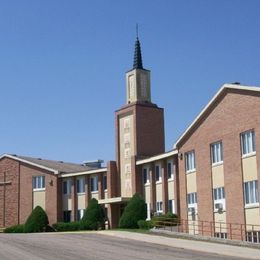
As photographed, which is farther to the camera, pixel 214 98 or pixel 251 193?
pixel 214 98

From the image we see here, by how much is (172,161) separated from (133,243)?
49.6 ft

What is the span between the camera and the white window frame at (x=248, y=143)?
34.9 m

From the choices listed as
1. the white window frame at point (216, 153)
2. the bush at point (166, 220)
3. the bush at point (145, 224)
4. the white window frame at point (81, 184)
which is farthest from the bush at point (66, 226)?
the white window frame at point (216, 153)

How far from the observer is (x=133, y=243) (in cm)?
3180

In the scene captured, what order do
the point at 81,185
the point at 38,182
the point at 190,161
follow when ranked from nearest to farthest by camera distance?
the point at 190,161
the point at 81,185
the point at 38,182

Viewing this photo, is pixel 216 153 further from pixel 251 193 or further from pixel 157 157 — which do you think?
pixel 157 157

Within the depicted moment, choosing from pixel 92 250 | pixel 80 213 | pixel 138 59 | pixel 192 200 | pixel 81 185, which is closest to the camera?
pixel 92 250

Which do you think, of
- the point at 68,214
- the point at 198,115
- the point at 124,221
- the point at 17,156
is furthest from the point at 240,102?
the point at 17,156

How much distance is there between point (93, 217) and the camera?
168ft

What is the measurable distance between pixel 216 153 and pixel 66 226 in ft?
62.7

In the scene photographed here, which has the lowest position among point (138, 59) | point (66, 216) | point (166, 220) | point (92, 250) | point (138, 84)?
point (92, 250)

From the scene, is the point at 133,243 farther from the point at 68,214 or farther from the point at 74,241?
the point at 68,214

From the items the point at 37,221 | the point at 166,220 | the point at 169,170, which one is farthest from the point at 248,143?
the point at 37,221

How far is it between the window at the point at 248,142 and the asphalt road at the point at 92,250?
8.57 metres
